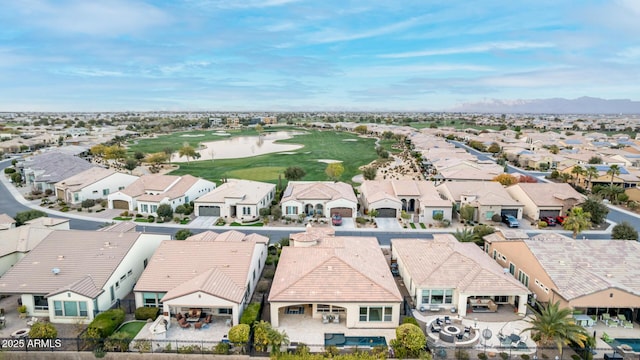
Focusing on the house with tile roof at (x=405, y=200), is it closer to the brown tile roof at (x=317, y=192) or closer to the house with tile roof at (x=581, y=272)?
the brown tile roof at (x=317, y=192)

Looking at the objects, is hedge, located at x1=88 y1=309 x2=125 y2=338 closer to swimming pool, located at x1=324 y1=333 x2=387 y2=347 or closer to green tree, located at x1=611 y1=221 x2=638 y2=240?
swimming pool, located at x1=324 y1=333 x2=387 y2=347

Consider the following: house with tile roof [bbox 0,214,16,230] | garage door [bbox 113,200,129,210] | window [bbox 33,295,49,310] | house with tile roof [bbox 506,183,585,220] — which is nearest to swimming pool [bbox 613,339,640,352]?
house with tile roof [bbox 506,183,585,220]

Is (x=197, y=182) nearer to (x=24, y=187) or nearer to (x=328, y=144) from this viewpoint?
(x=24, y=187)

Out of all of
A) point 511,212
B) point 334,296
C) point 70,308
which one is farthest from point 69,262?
point 511,212

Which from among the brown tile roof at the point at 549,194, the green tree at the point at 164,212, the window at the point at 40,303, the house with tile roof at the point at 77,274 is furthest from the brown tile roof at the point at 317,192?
the window at the point at 40,303

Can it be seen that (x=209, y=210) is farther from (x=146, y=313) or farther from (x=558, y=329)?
(x=558, y=329)

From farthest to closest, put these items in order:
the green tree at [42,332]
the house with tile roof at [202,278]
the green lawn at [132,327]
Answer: the house with tile roof at [202,278]
the green lawn at [132,327]
the green tree at [42,332]
